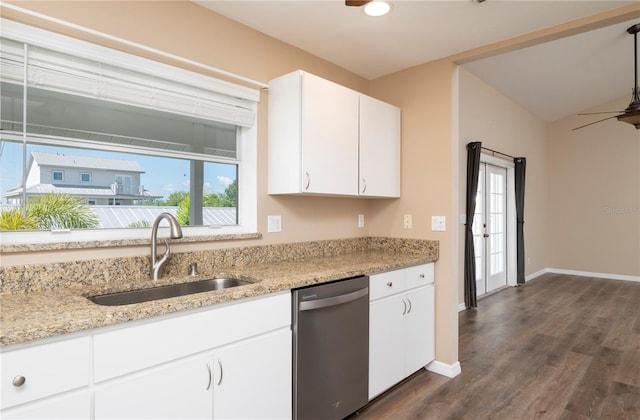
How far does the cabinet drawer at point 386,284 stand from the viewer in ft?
7.51

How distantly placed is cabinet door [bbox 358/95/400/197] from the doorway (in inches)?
100

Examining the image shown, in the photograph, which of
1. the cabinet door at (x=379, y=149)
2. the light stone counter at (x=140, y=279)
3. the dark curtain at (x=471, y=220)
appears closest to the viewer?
the light stone counter at (x=140, y=279)

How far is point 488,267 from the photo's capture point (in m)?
5.38

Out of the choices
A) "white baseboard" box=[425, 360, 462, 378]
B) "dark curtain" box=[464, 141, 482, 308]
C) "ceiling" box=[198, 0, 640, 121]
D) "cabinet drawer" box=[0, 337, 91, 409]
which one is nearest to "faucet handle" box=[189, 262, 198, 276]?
"cabinet drawer" box=[0, 337, 91, 409]

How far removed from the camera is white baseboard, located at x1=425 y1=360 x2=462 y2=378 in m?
2.78

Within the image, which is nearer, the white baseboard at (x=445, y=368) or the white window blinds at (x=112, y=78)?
the white window blinds at (x=112, y=78)

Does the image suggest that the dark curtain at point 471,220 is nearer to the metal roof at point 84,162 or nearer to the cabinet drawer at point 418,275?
the cabinet drawer at point 418,275

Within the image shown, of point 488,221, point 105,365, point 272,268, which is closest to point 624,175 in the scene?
point 488,221

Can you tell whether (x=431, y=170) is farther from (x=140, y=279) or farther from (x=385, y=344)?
(x=140, y=279)

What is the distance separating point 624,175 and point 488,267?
3432 millimetres

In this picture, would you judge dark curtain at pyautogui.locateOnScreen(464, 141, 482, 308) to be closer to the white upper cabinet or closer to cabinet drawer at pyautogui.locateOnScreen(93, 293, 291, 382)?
the white upper cabinet

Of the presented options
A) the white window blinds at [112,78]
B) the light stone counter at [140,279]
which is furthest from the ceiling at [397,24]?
the light stone counter at [140,279]

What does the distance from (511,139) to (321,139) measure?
4653 mm

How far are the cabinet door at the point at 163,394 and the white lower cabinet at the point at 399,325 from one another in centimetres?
112
